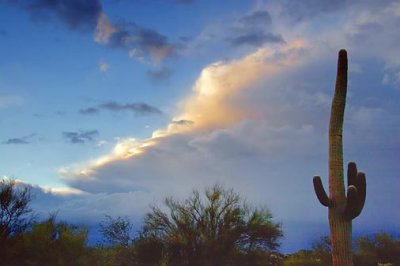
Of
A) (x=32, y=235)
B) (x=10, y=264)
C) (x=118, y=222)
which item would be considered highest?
(x=118, y=222)

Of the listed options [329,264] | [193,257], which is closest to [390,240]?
[329,264]

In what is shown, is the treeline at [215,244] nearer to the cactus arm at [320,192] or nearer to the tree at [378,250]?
the tree at [378,250]

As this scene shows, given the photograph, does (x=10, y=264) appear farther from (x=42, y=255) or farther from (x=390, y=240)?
(x=390, y=240)

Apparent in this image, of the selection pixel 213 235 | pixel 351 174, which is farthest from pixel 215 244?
pixel 351 174

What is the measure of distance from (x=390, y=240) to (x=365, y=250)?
6.36 ft

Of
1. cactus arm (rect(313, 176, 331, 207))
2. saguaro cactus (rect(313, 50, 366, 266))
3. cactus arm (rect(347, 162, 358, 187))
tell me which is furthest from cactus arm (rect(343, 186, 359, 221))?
cactus arm (rect(347, 162, 358, 187))

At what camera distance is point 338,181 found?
44.8 feet

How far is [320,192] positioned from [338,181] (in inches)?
27.4

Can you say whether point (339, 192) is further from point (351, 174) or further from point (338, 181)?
point (351, 174)

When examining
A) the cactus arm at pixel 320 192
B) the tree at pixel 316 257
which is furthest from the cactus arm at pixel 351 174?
the tree at pixel 316 257

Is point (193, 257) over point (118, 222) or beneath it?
beneath

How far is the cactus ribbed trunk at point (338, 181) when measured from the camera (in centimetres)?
1335

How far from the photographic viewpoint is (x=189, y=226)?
3481cm

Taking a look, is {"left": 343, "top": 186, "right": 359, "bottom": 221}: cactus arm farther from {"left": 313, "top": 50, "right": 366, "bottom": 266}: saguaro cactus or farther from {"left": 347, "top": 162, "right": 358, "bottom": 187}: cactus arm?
{"left": 347, "top": 162, "right": 358, "bottom": 187}: cactus arm
